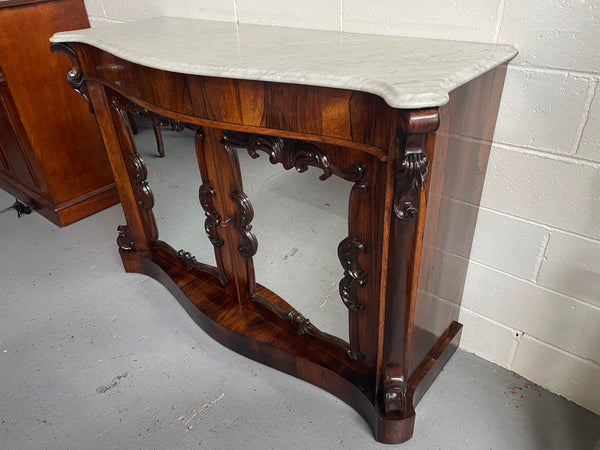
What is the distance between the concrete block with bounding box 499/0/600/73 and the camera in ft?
3.14

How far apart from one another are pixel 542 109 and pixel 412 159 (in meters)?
0.48

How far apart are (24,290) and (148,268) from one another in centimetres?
53

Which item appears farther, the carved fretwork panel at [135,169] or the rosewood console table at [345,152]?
the carved fretwork panel at [135,169]

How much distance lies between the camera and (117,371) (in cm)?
153

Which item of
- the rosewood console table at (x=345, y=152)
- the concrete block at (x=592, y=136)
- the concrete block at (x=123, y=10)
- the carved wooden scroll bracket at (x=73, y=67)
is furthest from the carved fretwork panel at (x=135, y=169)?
the concrete block at (x=592, y=136)

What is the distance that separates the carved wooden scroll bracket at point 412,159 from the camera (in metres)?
0.77

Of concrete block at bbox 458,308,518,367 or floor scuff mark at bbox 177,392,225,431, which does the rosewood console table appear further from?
floor scuff mark at bbox 177,392,225,431

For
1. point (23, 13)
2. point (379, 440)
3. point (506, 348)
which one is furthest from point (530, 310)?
point (23, 13)

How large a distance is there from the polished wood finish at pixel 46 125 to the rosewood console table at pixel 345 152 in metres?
0.61

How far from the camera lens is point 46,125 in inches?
83.9

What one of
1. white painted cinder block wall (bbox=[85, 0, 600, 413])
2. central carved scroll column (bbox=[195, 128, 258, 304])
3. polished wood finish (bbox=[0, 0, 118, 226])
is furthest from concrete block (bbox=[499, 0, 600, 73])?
polished wood finish (bbox=[0, 0, 118, 226])

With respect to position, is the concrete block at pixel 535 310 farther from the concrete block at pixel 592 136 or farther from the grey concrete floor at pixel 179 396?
the concrete block at pixel 592 136

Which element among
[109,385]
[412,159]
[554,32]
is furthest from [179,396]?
[554,32]

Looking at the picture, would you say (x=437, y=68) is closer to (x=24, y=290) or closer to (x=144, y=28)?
(x=144, y=28)
